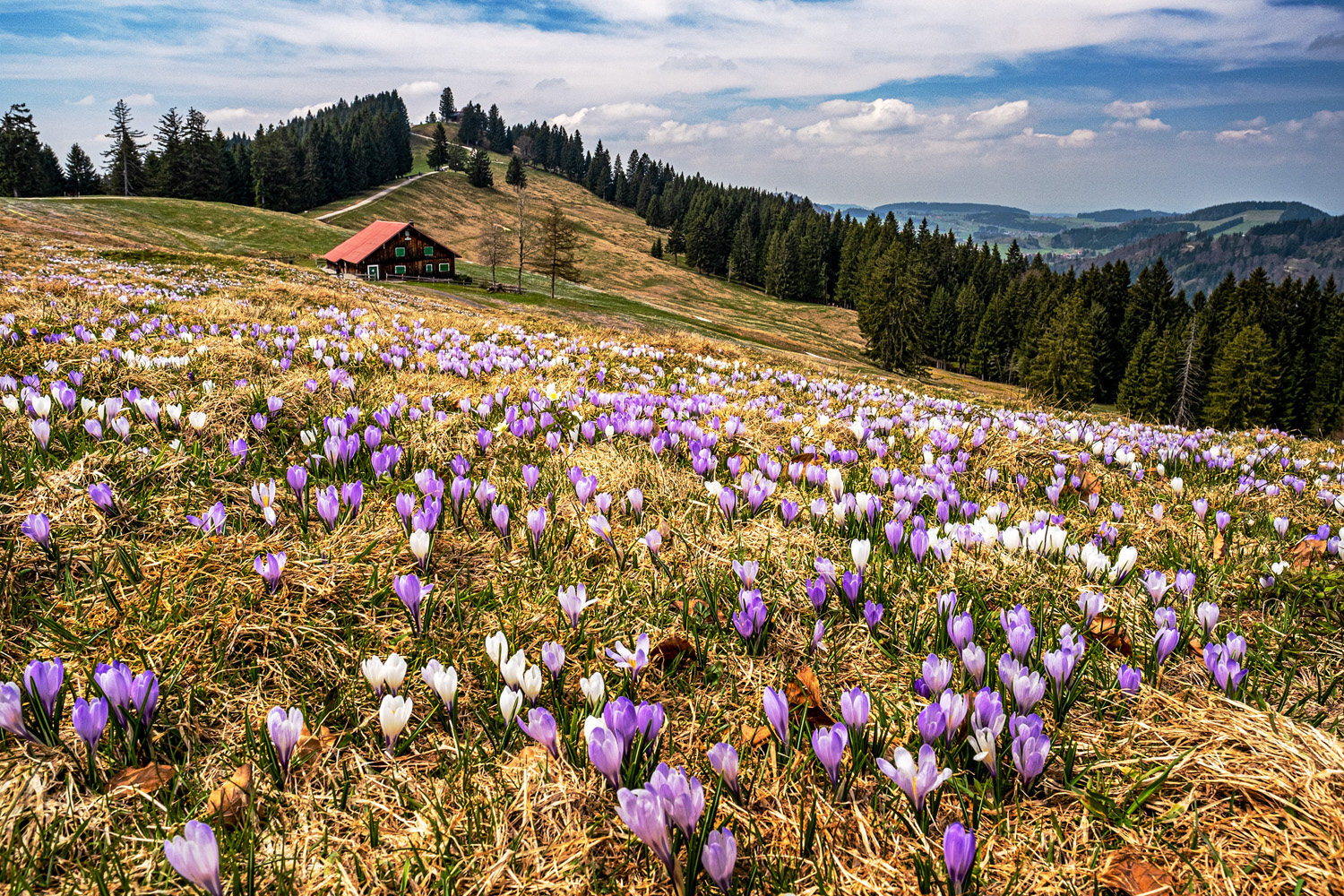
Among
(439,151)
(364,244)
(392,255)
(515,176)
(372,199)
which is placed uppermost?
(439,151)

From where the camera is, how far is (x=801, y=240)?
120 meters

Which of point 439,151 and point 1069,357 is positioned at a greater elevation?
point 439,151

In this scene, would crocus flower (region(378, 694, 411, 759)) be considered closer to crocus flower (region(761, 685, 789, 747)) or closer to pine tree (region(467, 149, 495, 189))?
crocus flower (region(761, 685, 789, 747))

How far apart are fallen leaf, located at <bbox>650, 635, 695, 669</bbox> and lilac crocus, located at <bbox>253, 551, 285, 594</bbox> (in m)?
1.28

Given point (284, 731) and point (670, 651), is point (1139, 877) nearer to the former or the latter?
point (670, 651)

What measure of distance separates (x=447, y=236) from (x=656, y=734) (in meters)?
118

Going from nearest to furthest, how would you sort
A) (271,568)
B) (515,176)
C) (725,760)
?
(725,760)
(271,568)
(515,176)

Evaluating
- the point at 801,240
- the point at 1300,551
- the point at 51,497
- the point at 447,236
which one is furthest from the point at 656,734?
the point at 801,240

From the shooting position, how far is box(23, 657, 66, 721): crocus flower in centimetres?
154

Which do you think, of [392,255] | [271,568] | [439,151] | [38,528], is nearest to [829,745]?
[271,568]

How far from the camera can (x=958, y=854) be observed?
1.27 metres

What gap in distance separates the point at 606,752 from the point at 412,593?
94 centimetres

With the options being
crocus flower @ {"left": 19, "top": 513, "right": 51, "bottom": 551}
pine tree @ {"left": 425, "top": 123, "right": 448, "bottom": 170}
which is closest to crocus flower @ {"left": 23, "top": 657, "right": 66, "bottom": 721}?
crocus flower @ {"left": 19, "top": 513, "right": 51, "bottom": 551}

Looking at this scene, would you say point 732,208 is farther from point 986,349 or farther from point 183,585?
point 183,585
